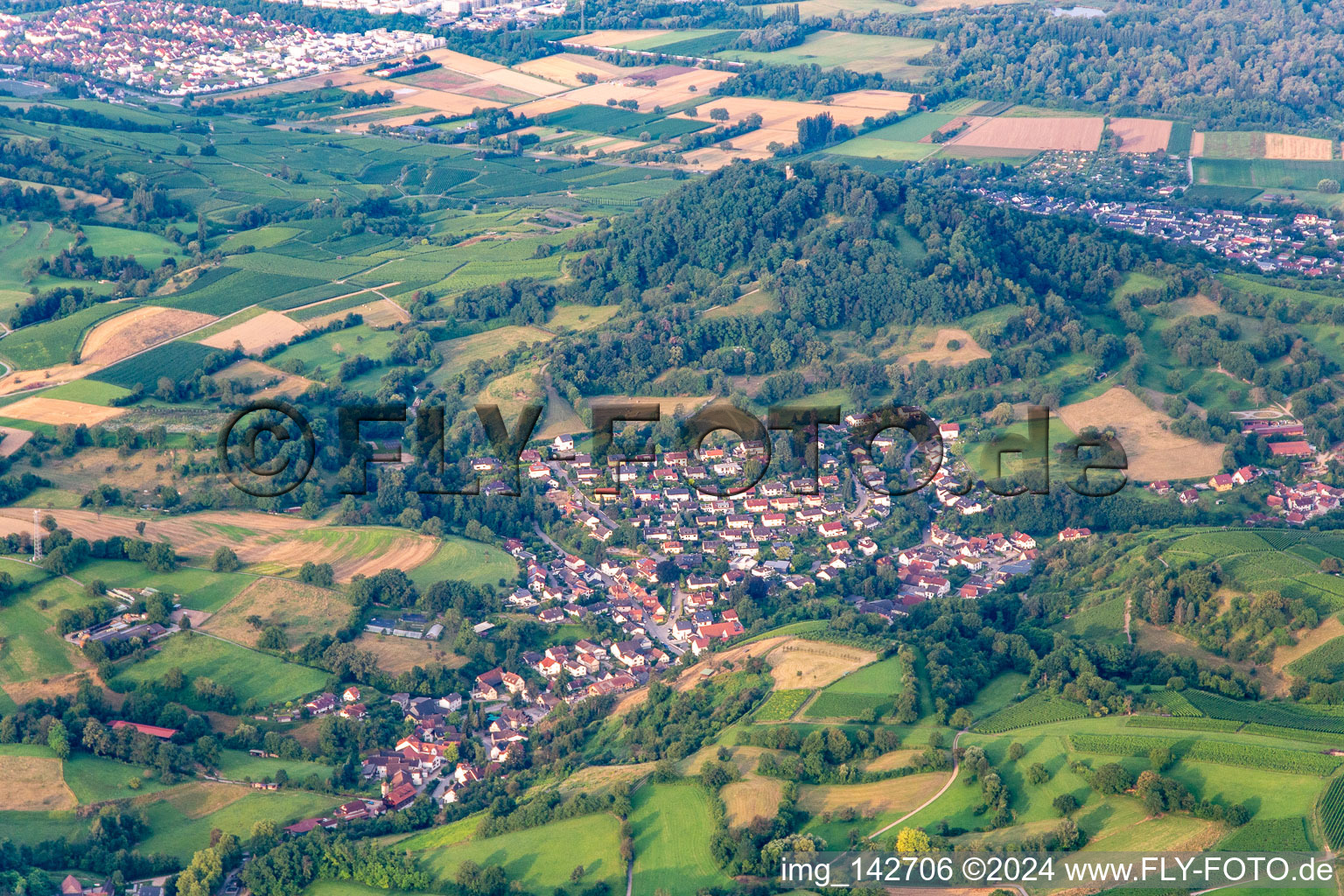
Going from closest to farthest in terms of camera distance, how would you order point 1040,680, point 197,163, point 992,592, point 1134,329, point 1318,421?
point 1040,680, point 992,592, point 1318,421, point 1134,329, point 197,163

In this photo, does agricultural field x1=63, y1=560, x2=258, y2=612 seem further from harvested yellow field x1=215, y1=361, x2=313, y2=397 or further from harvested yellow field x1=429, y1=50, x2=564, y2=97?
harvested yellow field x1=429, y1=50, x2=564, y2=97

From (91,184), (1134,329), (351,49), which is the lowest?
(1134,329)

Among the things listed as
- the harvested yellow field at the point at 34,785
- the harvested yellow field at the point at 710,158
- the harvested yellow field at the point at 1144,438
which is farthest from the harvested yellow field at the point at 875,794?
the harvested yellow field at the point at 710,158

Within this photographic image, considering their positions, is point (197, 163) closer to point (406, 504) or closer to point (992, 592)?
point (406, 504)

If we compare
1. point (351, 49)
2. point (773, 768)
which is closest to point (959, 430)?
point (773, 768)

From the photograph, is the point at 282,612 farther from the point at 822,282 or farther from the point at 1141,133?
the point at 1141,133

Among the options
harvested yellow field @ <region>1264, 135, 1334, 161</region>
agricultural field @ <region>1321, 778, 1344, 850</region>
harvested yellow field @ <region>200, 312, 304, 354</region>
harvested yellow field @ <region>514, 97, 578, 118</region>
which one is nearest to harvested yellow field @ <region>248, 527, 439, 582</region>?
harvested yellow field @ <region>200, 312, 304, 354</region>

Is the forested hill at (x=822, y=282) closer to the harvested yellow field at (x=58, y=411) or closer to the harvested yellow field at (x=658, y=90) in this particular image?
the harvested yellow field at (x=58, y=411)
